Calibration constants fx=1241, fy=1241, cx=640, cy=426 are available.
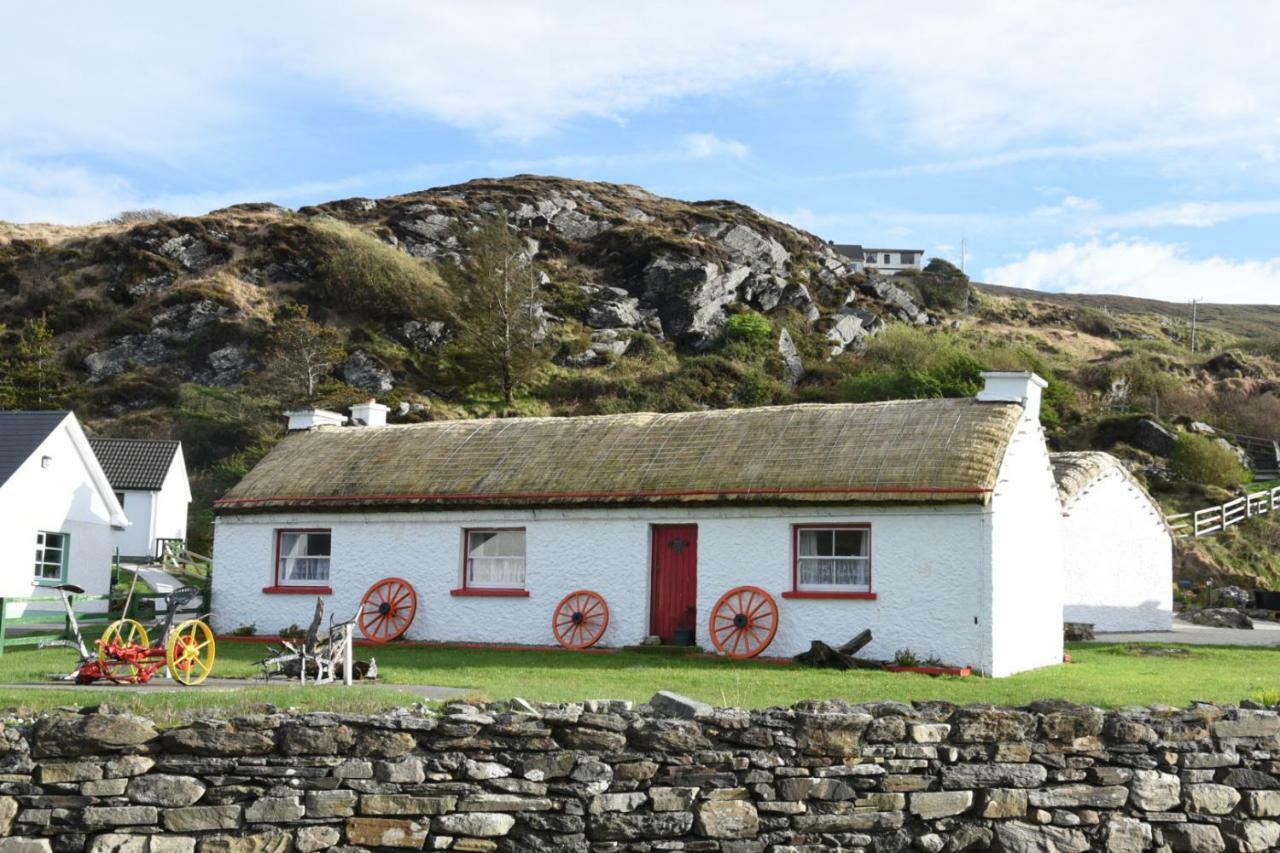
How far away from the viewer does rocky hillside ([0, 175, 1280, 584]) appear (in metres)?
54.0

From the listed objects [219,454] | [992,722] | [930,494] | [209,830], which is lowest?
[209,830]

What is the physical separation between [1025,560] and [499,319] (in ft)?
128

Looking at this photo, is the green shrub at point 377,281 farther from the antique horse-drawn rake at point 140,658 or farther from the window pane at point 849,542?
the antique horse-drawn rake at point 140,658

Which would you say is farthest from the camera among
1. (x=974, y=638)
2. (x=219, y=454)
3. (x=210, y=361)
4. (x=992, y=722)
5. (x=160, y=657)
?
(x=210, y=361)

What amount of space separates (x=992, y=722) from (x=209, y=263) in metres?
65.5

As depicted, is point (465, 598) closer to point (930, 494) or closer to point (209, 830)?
point (930, 494)

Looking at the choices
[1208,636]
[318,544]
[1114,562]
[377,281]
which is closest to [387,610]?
[318,544]

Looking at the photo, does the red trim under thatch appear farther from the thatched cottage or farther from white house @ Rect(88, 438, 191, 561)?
white house @ Rect(88, 438, 191, 561)

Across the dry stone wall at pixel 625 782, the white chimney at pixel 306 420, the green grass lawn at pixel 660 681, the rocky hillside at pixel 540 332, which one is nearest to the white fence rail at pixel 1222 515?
the rocky hillside at pixel 540 332

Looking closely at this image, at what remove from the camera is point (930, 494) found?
18.8 metres

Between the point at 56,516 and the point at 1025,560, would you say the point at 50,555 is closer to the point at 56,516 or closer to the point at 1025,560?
the point at 56,516

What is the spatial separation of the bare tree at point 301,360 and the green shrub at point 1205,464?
35.4m

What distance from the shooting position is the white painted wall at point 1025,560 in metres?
19.0

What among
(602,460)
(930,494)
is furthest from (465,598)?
(930,494)
